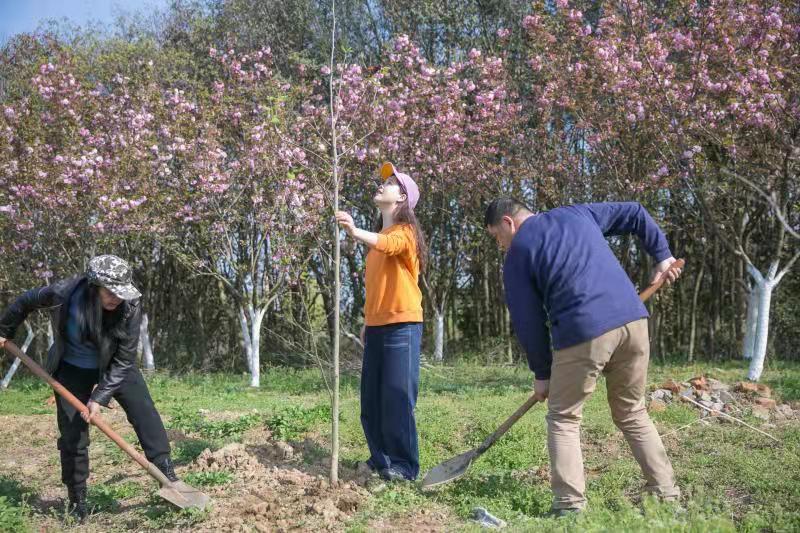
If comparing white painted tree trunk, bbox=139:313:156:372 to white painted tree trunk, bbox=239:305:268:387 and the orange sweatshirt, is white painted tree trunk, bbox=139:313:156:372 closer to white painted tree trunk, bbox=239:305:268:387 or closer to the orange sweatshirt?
white painted tree trunk, bbox=239:305:268:387

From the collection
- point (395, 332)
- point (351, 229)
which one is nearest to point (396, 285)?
point (395, 332)

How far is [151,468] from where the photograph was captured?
459cm

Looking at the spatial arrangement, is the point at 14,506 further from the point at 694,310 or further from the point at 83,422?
the point at 694,310

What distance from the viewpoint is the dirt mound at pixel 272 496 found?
14.3ft

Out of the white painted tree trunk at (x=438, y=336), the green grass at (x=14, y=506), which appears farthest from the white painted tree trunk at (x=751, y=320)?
the green grass at (x=14, y=506)

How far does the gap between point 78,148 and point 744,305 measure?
1087cm

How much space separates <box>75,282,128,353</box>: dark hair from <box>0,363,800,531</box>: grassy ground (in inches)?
42.3

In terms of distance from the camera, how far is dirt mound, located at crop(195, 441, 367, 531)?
14.3 ft

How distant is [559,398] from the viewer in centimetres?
414

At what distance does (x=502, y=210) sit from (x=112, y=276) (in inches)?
87.7

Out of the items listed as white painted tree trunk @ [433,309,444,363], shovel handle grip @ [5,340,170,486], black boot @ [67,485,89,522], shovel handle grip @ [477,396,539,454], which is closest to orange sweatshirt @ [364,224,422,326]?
shovel handle grip @ [477,396,539,454]

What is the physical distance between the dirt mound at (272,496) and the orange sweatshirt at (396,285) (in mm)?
1115

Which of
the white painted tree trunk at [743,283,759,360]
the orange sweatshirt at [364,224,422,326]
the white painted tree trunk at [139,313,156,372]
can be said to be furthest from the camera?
the white painted tree trunk at [139,313,156,372]

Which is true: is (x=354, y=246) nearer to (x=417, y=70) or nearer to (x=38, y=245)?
(x=417, y=70)
